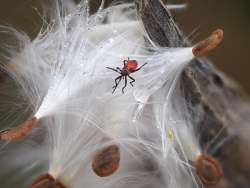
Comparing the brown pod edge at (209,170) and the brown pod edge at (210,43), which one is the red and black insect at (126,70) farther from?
the brown pod edge at (209,170)

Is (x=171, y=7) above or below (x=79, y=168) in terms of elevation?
above

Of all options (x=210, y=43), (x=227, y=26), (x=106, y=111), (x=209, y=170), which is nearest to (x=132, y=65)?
(x=106, y=111)

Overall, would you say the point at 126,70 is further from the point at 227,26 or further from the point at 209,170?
the point at 227,26

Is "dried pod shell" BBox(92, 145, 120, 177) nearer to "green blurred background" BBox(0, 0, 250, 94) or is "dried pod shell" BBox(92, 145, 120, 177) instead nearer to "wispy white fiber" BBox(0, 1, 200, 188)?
"wispy white fiber" BBox(0, 1, 200, 188)

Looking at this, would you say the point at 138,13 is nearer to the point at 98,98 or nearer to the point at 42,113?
the point at 98,98

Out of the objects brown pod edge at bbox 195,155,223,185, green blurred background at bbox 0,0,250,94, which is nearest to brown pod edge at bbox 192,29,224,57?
brown pod edge at bbox 195,155,223,185

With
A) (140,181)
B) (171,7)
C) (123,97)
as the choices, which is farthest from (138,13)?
(140,181)
